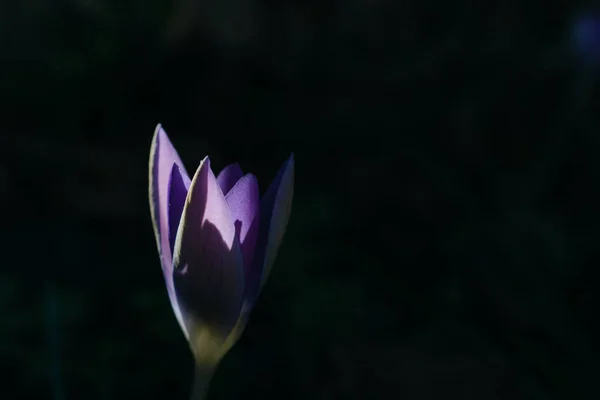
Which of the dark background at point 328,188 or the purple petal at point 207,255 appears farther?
the dark background at point 328,188

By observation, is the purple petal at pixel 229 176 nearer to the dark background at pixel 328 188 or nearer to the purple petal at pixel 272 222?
the purple petal at pixel 272 222

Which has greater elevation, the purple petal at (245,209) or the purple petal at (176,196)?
the purple petal at (176,196)

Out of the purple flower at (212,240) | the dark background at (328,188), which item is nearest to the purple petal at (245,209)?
the purple flower at (212,240)

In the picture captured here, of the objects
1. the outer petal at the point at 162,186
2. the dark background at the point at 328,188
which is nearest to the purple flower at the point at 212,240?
the outer petal at the point at 162,186

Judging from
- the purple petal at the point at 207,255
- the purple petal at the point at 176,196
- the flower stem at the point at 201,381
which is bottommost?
the flower stem at the point at 201,381

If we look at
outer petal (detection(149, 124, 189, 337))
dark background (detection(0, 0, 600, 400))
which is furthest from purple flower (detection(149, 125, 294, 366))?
dark background (detection(0, 0, 600, 400))

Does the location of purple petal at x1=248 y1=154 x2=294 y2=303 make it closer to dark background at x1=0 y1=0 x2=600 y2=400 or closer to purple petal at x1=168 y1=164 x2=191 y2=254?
purple petal at x1=168 y1=164 x2=191 y2=254
